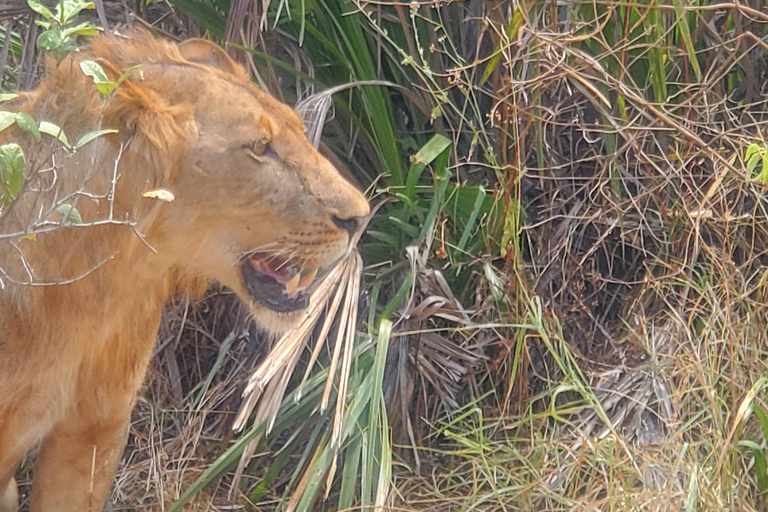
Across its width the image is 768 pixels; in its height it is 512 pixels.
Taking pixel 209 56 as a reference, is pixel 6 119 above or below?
above

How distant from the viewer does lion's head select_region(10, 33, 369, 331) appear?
246 centimetres

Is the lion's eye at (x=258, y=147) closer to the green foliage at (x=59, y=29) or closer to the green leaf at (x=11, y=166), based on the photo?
the green foliage at (x=59, y=29)

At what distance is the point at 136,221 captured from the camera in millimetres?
2504

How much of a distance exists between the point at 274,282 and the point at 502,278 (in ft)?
3.05

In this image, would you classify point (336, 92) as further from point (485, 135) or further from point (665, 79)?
point (665, 79)

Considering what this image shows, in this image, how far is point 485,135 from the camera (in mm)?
3551

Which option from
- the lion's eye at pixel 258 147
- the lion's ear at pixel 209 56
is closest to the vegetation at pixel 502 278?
the lion's ear at pixel 209 56

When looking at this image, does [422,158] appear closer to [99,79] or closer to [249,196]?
[249,196]

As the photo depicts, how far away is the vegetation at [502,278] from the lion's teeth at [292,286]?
23cm

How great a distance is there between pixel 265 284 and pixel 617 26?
4.81ft

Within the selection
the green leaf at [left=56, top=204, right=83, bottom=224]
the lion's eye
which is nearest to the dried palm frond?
the lion's eye

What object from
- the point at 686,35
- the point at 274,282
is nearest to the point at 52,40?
the point at 274,282

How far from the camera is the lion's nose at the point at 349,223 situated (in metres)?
2.70

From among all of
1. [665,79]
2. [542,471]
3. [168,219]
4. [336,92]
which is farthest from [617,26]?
[168,219]
